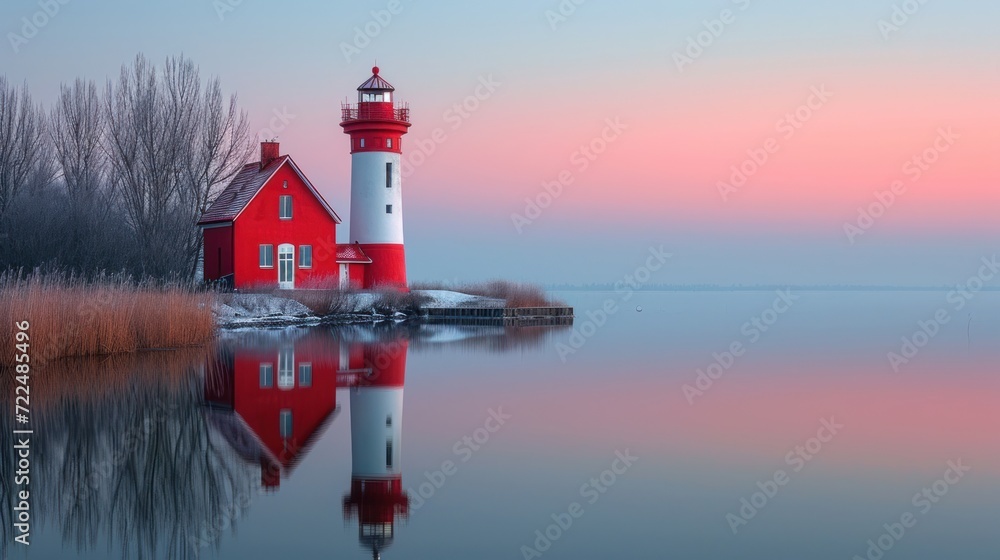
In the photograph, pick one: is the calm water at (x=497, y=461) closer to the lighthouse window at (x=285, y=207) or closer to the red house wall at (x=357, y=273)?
the lighthouse window at (x=285, y=207)

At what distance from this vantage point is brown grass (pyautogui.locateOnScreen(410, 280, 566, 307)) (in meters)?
38.1

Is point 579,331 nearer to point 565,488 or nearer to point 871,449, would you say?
point 871,449

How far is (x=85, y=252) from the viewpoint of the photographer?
92.7 feet

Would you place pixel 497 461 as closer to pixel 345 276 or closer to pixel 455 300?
pixel 345 276

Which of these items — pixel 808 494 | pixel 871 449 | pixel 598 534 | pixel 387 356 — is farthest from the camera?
pixel 387 356

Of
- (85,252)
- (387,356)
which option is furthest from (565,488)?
(85,252)

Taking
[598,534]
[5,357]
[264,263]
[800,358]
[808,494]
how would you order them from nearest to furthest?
[598,534]
[808,494]
[5,357]
[800,358]
[264,263]

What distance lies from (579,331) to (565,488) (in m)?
23.8

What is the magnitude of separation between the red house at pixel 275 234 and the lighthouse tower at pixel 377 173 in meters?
0.79

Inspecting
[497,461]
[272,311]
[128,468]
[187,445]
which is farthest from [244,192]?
[128,468]

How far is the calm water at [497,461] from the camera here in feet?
23.1

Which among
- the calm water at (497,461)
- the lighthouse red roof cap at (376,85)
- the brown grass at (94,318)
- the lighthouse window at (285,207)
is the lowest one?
the calm water at (497,461)

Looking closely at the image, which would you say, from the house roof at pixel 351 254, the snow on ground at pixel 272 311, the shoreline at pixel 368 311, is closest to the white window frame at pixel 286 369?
the shoreline at pixel 368 311

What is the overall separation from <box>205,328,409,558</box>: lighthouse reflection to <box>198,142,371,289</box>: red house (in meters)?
8.58
